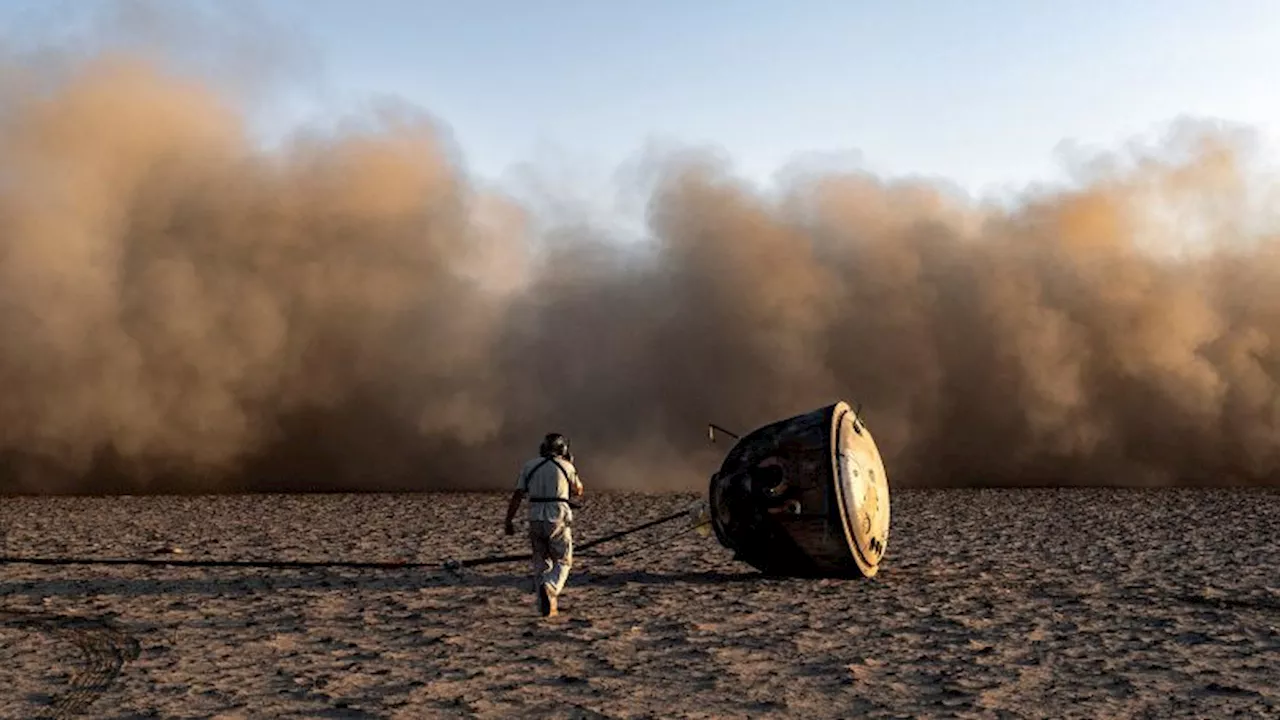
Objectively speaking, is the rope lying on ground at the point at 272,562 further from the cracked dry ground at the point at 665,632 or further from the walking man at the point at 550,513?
the walking man at the point at 550,513

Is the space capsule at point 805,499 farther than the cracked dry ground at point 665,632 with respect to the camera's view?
Yes

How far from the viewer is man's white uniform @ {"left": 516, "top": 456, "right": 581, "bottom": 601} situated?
8938 millimetres

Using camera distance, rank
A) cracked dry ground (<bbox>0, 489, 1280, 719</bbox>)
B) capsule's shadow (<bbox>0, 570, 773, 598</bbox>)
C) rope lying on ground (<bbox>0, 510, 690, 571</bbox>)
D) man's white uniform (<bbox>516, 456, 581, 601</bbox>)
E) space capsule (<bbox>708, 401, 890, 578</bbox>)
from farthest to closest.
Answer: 1. rope lying on ground (<bbox>0, 510, 690, 571</bbox>)
2. capsule's shadow (<bbox>0, 570, 773, 598</bbox>)
3. space capsule (<bbox>708, 401, 890, 578</bbox>)
4. man's white uniform (<bbox>516, 456, 581, 601</bbox>)
5. cracked dry ground (<bbox>0, 489, 1280, 719</bbox>)

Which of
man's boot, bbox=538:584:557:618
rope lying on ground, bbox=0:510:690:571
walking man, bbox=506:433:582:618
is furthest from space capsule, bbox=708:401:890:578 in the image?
man's boot, bbox=538:584:557:618

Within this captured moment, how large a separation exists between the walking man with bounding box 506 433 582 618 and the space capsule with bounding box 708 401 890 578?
190 cm

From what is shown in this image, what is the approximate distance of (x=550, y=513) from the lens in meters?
8.93

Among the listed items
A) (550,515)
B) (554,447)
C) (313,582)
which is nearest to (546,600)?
(550,515)

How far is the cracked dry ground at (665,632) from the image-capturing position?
6656 millimetres

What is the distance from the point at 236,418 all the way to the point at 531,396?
6.86 meters

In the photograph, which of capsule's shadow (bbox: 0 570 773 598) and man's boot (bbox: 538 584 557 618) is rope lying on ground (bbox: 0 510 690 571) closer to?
capsule's shadow (bbox: 0 570 773 598)

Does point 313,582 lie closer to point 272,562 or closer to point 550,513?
point 272,562

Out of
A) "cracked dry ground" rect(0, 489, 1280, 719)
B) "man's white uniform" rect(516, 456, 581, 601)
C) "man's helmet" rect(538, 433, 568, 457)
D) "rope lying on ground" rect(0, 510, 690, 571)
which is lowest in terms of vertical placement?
"cracked dry ground" rect(0, 489, 1280, 719)

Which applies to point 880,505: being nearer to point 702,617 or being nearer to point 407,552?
point 702,617

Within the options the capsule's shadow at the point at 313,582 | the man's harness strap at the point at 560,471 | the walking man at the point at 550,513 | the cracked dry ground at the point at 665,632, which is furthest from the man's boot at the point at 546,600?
the capsule's shadow at the point at 313,582
